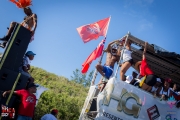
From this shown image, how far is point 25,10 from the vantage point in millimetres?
5707

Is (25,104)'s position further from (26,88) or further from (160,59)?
(160,59)

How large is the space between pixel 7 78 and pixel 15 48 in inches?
25.8

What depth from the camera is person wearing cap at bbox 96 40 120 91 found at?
6.24 m

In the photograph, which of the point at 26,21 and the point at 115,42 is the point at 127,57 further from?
the point at 26,21

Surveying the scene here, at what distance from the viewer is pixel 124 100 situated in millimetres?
5488

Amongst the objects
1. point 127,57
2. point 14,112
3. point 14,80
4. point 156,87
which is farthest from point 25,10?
point 156,87

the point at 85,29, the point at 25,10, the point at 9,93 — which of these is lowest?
the point at 9,93

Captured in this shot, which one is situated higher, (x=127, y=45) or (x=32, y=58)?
(x=127, y=45)

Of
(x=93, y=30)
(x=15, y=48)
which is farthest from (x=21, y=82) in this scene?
(x=93, y=30)

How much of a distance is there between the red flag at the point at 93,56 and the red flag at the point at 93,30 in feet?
1.46

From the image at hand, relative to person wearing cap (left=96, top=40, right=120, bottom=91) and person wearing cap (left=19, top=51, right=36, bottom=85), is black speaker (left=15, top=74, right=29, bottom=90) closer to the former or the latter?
person wearing cap (left=19, top=51, right=36, bottom=85)

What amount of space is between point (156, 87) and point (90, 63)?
222 centimetres

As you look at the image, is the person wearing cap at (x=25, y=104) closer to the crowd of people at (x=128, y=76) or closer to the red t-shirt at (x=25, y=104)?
the red t-shirt at (x=25, y=104)

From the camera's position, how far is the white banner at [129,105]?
535 centimetres
